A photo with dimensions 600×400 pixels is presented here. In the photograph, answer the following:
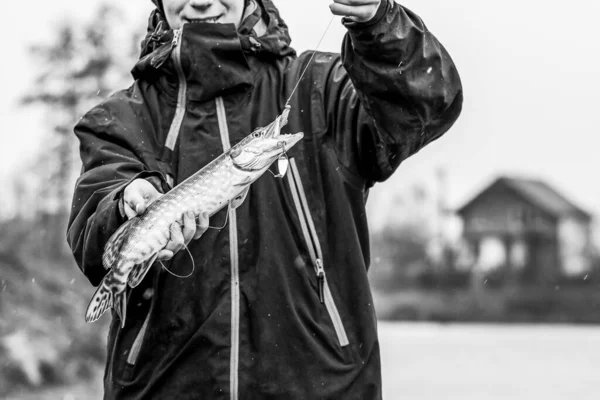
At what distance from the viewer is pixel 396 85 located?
3357mm

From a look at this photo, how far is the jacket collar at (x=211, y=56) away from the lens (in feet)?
12.3

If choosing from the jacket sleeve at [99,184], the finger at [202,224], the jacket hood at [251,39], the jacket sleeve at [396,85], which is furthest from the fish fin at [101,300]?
the jacket sleeve at [396,85]

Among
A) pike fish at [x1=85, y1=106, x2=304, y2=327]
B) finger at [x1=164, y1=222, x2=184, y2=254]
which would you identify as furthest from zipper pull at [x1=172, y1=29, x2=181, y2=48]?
finger at [x1=164, y1=222, x2=184, y2=254]

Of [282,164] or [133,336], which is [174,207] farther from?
[133,336]

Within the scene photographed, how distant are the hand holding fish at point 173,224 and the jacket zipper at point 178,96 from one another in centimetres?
33

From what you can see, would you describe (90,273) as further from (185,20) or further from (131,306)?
(185,20)

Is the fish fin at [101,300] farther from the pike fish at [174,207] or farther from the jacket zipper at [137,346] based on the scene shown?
the jacket zipper at [137,346]

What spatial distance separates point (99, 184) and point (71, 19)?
21718mm

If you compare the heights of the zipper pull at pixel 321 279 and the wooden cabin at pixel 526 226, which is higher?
the zipper pull at pixel 321 279

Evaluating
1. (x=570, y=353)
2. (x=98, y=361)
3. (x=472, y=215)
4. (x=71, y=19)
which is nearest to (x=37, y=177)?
(x=71, y=19)

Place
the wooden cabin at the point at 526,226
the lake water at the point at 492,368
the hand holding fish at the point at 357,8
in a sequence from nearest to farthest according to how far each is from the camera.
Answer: the hand holding fish at the point at 357,8 < the lake water at the point at 492,368 < the wooden cabin at the point at 526,226

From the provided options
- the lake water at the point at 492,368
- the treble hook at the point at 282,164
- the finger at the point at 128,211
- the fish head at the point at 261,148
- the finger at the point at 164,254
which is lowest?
the lake water at the point at 492,368

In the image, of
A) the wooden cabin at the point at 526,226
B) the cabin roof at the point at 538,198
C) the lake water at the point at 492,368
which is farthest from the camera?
the cabin roof at the point at 538,198

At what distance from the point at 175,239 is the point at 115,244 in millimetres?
217
